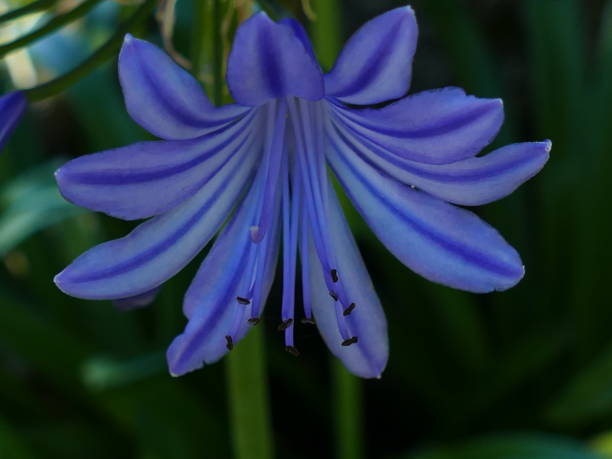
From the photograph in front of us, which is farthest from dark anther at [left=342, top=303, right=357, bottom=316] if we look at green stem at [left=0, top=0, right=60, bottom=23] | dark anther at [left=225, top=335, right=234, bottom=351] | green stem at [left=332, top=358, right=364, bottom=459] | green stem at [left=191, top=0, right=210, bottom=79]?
green stem at [left=332, top=358, right=364, bottom=459]

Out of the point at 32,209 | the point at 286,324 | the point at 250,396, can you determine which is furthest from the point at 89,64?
the point at 32,209

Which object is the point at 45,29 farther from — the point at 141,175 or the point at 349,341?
the point at 349,341

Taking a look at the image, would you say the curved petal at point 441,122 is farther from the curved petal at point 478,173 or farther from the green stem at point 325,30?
the green stem at point 325,30

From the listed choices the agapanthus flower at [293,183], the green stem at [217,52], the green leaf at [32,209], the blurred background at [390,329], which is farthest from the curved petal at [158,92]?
the green leaf at [32,209]

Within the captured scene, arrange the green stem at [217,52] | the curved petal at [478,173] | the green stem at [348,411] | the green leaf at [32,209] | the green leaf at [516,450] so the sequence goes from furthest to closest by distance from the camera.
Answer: the green leaf at [32,209]
the green stem at [348,411]
the green leaf at [516,450]
the green stem at [217,52]
the curved petal at [478,173]

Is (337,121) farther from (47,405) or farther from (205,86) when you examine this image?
(47,405)

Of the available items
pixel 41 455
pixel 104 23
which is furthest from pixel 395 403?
pixel 104 23
